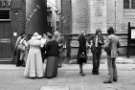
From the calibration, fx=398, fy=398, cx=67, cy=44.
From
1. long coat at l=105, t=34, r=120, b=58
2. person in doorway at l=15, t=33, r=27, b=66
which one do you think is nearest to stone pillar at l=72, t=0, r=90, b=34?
person in doorway at l=15, t=33, r=27, b=66

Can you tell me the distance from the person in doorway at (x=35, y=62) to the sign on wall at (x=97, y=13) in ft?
18.1

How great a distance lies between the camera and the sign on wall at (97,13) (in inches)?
783

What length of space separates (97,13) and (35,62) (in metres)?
6.04

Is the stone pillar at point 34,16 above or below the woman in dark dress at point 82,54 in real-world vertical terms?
above

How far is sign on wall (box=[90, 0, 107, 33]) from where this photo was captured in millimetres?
19891

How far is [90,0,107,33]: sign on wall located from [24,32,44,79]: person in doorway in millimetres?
5531

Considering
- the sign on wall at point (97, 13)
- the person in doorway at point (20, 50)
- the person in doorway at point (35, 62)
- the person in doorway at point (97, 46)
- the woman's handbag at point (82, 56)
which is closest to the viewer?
the person in doorway at point (35, 62)

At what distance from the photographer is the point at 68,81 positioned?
14172mm

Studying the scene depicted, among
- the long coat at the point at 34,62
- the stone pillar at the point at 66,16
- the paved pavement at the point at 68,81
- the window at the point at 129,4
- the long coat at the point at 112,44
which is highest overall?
the window at the point at 129,4

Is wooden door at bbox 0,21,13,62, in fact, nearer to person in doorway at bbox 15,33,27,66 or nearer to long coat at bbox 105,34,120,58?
person in doorway at bbox 15,33,27,66

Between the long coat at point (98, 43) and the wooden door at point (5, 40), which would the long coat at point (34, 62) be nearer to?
the long coat at point (98, 43)

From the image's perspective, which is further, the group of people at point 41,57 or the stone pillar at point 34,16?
the stone pillar at point 34,16

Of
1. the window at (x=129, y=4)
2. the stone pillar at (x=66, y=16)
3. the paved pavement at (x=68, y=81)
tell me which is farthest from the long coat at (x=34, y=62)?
the window at (x=129, y=4)

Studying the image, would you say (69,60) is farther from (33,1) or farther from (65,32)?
(33,1)
